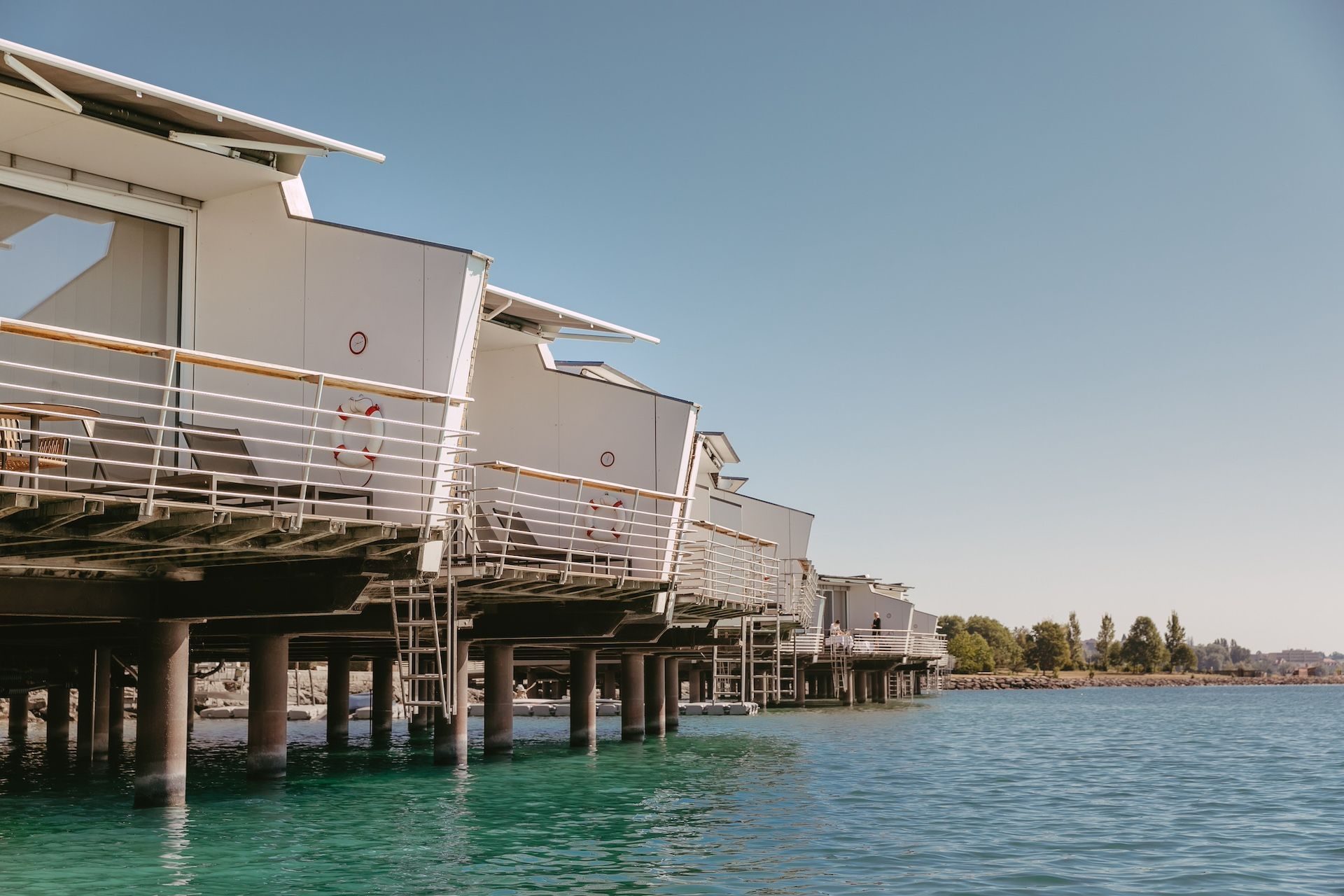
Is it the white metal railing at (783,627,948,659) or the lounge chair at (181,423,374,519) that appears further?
the white metal railing at (783,627,948,659)

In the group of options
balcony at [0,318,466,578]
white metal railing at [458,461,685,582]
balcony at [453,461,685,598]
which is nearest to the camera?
balcony at [0,318,466,578]

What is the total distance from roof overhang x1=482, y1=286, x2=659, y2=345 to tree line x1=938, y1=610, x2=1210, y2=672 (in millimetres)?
129055

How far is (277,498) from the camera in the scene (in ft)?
42.8

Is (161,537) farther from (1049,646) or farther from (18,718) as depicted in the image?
(1049,646)

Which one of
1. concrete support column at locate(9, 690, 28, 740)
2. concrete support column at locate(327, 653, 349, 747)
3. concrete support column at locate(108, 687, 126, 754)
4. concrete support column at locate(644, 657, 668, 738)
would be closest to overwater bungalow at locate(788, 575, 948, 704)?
concrete support column at locate(644, 657, 668, 738)

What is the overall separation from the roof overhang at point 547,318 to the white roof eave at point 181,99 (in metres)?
5.57

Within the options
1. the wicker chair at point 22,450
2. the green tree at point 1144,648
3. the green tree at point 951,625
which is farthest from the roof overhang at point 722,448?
the green tree at point 1144,648

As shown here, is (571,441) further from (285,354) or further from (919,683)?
(919,683)

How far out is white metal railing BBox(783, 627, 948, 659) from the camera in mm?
51875

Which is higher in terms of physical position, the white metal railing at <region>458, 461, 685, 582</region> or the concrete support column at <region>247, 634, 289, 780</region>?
the white metal railing at <region>458, 461, 685, 582</region>

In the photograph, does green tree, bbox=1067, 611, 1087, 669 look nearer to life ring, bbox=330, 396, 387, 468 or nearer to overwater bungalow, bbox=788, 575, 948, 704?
overwater bungalow, bbox=788, 575, 948, 704

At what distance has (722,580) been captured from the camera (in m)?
26.7

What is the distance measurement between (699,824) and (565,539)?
7281 mm

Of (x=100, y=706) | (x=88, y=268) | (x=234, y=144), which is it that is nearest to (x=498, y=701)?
(x=100, y=706)
